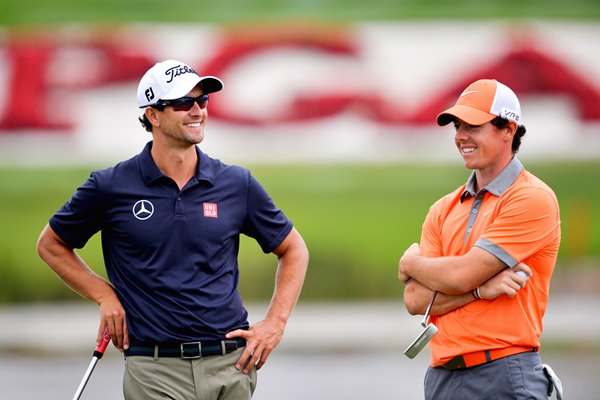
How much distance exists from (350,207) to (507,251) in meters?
17.0

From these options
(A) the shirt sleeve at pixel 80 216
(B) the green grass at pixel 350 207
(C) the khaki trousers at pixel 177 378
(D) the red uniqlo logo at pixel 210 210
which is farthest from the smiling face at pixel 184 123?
(B) the green grass at pixel 350 207

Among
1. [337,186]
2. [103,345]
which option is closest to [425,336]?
[103,345]

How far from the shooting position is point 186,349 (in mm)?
5188

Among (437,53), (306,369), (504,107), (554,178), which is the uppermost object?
(437,53)

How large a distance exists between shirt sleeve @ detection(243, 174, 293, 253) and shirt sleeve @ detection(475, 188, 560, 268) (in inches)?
42.9

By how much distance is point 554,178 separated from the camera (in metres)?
22.2

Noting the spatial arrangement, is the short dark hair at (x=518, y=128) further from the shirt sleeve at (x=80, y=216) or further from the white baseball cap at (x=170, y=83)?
the shirt sleeve at (x=80, y=216)

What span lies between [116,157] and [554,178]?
28.4ft

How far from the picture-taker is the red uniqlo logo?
5.27 meters

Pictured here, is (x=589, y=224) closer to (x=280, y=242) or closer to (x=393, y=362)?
(x=393, y=362)

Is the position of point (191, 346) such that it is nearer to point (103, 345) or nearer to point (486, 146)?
point (103, 345)

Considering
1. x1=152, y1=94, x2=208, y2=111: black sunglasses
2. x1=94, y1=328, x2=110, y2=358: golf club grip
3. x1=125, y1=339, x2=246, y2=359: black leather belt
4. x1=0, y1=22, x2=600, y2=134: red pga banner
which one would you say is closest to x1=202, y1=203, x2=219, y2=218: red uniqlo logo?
x1=152, y1=94, x2=208, y2=111: black sunglasses

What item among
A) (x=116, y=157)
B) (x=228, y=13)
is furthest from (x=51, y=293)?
(x=228, y=13)

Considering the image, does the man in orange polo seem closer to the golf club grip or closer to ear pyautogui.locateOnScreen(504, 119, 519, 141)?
ear pyautogui.locateOnScreen(504, 119, 519, 141)
